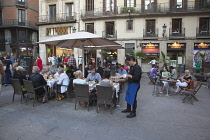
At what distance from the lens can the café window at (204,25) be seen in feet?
60.5

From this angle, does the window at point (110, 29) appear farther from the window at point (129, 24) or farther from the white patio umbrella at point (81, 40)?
the white patio umbrella at point (81, 40)

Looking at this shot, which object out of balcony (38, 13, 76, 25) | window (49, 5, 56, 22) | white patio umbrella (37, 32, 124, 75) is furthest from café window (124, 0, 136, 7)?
white patio umbrella (37, 32, 124, 75)

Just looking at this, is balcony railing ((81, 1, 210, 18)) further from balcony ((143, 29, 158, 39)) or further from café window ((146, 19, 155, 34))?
balcony ((143, 29, 158, 39))

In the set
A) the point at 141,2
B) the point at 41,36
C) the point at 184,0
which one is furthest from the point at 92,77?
the point at 41,36

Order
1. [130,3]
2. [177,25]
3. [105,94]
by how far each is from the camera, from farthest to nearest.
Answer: [130,3], [177,25], [105,94]

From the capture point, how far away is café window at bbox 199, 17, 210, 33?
60.5 ft

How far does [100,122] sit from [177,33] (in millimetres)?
18496

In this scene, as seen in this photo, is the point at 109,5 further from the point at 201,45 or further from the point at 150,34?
the point at 201,45

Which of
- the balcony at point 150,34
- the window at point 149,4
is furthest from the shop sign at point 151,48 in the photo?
the window at point 149,4

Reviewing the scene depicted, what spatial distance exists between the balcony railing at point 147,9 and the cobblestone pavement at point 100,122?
16223 millimetres

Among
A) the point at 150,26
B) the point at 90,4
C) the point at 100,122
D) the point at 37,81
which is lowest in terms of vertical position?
the point at 100,122

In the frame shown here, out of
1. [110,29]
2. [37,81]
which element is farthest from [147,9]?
[37,81]

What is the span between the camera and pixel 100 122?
4.22 metres

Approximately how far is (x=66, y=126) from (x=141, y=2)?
1979 cm
